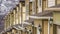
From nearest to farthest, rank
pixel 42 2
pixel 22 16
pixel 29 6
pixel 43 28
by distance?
pixel 43 28 < pixel 42 2 < pixel 29 6 < pixel 22 16

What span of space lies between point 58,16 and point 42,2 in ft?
15.2

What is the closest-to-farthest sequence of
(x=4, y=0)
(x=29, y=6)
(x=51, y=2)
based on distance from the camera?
(x=51, y=2)
(x=29, y=6)
(x=4, y=0)

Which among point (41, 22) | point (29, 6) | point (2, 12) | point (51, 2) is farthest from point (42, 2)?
point (2, 12)

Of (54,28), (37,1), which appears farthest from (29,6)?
(54,28)

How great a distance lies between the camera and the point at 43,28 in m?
10.1

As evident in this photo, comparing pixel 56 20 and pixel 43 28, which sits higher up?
pixel 56 20

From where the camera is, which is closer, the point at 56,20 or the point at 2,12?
the point at 56,20

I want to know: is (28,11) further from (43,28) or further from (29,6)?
(43,28)

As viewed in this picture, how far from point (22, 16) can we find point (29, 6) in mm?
4228

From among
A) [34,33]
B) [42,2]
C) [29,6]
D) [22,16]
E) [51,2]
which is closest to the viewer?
[51,2]

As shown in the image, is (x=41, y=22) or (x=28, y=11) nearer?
(x=41, y=22)

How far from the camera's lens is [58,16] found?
6.39 meters

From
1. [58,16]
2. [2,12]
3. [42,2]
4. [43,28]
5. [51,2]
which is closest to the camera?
[58,16]

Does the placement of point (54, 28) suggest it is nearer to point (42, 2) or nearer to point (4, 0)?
point (42, 2)
